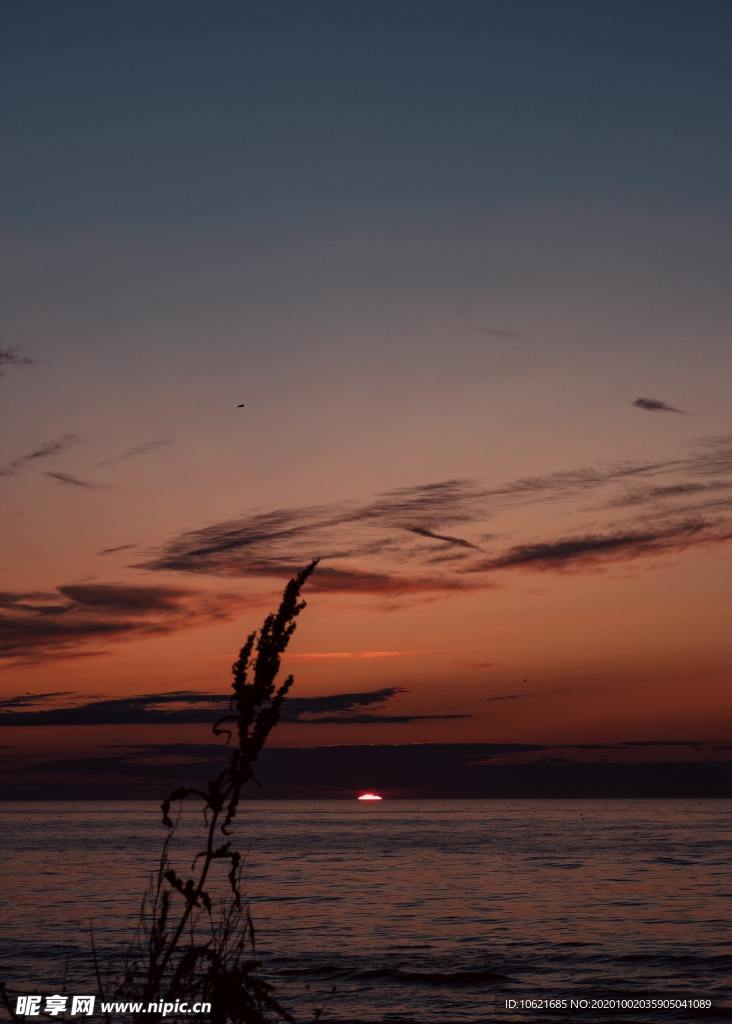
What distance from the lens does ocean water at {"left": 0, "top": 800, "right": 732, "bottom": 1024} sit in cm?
2869

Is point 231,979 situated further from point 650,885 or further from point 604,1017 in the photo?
point 650,885

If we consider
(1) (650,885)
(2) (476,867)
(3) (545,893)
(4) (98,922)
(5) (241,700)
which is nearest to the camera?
(5) (241,700)

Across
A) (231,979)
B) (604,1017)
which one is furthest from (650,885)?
(231,979)

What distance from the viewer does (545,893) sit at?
55.0 m

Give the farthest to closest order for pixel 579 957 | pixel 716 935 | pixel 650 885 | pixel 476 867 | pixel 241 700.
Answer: pixel 476 867
pixel 650 885
pixel 716 935
pixel 579 957
pixel 241 700

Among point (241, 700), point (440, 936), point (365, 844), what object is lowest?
point (365, 844)

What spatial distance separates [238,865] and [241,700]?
0.61 meters

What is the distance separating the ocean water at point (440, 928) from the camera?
28688 mm

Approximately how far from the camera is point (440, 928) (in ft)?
138

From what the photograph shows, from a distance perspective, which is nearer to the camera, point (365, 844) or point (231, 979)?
point (231, 979)

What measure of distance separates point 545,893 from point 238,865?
5508 cm

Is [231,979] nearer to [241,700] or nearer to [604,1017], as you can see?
[241,700]

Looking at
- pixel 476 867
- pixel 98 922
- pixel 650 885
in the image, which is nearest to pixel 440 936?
pixel 98 922

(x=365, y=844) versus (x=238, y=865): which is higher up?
(x=238, y=865)
